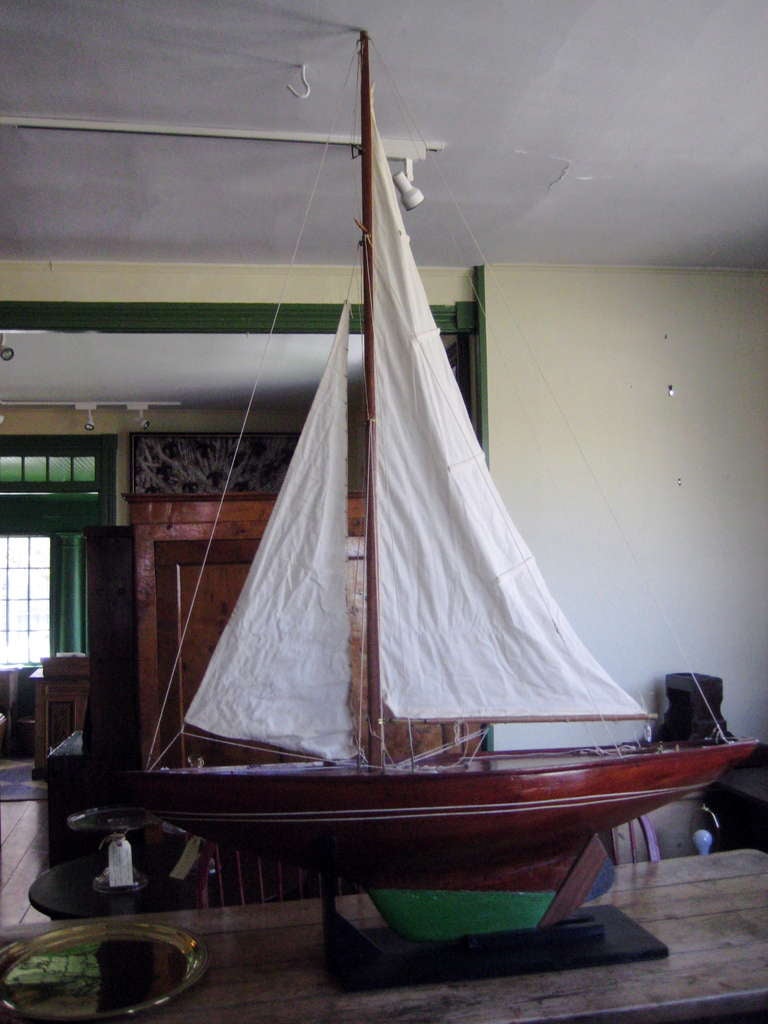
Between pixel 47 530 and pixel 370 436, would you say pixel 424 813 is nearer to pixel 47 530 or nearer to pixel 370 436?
pixel 370 436

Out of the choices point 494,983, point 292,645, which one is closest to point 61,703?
point 292,645

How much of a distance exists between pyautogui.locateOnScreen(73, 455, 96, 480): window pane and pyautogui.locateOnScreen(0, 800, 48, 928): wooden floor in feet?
10.6

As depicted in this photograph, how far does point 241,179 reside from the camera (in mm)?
3320

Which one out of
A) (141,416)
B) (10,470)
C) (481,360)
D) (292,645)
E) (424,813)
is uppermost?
(141,416)

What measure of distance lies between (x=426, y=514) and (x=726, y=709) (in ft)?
9.05

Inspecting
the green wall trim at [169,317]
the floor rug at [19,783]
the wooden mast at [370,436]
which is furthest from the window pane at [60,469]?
the wooden mast at [370,436]

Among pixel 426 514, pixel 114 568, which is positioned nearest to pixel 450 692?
pixel 426 514

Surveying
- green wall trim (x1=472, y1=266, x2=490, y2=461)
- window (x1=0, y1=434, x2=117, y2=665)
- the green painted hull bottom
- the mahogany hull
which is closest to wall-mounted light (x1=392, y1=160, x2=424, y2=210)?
green wall trim (x1=472, y1=266, x2=490, y2=461)

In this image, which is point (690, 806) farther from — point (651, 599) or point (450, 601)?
point (450, 601)

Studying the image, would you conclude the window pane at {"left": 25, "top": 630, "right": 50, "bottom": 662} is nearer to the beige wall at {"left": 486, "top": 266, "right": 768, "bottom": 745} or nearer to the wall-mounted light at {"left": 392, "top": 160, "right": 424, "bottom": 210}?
the beige wall at {"left": 486, "top": 266, "right": 768, "bottom": 745}

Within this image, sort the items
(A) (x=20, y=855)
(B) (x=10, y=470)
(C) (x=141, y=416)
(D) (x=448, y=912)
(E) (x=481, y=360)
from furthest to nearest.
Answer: (B) (x=10, y=470), (C) (x=141, y=416), (A) (x=20, y=855), (E) (x=481, y=360), (D) (x=448, y=912)

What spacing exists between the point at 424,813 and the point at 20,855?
424cm

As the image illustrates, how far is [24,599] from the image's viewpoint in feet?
29.7

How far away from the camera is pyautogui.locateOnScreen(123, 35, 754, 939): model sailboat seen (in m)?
1.71
